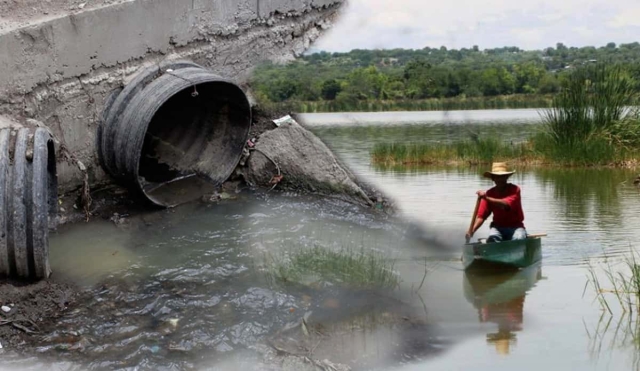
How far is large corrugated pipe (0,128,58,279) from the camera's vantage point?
6020 millimetres

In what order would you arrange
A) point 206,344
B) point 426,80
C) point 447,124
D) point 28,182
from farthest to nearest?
point 447,124 → point 426,80 → point 28,182 → point 206,344

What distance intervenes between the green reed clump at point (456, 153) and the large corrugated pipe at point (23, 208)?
40.8 feet

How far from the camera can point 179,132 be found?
30.8 feet

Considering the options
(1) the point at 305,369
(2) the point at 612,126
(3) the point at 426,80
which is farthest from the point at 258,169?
(3) the point at 426,80

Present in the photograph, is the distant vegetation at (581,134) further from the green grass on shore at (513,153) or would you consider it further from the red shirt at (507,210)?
the red shirt at (507,210)

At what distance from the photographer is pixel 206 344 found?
17.9ft

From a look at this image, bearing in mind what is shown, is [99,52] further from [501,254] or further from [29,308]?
[501,254]

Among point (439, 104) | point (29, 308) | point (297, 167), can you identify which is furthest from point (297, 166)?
point (439, 104)

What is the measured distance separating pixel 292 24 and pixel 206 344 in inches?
213

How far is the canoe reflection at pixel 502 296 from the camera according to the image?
585 cm

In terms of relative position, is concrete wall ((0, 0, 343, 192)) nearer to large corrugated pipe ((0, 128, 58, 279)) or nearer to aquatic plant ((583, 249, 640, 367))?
large corrugated pipe ((0, 128, 58, 279))

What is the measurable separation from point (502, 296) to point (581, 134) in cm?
1116

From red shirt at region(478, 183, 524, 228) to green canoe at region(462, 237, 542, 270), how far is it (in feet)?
1.31

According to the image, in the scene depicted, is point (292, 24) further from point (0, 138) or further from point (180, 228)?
point (0, 138)
